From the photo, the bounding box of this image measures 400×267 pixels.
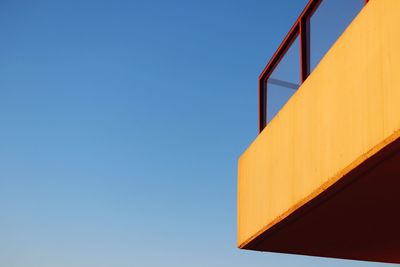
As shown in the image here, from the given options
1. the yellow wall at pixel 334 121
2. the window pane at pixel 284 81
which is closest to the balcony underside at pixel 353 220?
the yellow wall at pixel 334 121

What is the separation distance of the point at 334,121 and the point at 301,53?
157 centimetres

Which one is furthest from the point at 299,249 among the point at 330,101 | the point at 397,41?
the point at 397,41

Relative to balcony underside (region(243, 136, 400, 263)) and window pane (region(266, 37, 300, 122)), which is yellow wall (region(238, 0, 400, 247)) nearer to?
balcony underside (region(243, 136, 400, 263))

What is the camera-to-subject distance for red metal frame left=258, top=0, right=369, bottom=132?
6660 millimetres

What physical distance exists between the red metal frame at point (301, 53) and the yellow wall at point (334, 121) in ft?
1.20

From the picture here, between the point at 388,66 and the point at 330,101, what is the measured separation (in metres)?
1.11

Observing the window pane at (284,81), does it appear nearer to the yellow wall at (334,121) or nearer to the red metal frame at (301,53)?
the red metal frame at (301,53)

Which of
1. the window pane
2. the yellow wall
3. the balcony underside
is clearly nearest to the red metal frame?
the window pane

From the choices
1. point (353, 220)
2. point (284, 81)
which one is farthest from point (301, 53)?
point (353, 220)

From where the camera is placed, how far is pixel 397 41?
14.5ft

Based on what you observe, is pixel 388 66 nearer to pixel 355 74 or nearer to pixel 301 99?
pixel 355 74

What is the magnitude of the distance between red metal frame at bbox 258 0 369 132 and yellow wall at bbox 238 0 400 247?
14.4 inches

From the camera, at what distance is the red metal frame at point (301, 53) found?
21.9 ft

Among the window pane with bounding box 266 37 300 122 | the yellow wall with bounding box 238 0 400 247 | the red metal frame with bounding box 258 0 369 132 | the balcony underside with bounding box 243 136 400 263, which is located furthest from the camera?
the window pane with bounding box 266 37 300 122
